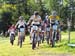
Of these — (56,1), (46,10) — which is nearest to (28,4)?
(46,10)

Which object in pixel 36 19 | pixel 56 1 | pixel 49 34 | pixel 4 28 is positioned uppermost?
pixel 36 19

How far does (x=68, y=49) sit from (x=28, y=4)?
72.7 m

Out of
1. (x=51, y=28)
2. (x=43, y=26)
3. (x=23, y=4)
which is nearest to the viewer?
(x=51, y=28)

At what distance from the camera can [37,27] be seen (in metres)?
19.0

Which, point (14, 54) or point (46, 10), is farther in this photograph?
point (46, 10)

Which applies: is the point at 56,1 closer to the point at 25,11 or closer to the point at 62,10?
the point at 62,10

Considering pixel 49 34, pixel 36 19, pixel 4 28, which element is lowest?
pixel 4 28

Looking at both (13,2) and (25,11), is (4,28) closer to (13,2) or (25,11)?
(25,11)

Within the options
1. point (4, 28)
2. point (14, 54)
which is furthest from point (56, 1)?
point (14, 54)

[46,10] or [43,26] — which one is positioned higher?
[43,26]

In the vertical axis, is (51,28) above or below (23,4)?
above

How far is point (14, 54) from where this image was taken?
1619 cm

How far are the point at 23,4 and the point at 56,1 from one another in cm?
1407

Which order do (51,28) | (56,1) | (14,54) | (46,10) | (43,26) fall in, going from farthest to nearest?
(46,10)
(56,1)
(43,26)
(51,28)
(14,54)
